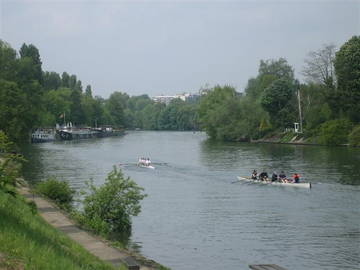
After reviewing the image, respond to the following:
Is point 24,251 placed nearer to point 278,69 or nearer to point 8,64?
point 8,64

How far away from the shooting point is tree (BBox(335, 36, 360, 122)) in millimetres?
95188

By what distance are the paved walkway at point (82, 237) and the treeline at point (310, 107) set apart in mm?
73118

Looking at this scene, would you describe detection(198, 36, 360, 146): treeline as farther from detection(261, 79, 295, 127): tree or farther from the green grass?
the green grass

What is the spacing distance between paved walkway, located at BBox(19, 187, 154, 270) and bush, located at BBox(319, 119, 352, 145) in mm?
75801

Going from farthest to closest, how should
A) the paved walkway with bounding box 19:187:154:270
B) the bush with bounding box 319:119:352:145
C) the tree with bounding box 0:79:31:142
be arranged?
the bush with bounding box 319:119:352:145
the tree with bounding box 0:79:31:142
the paved walkway with bounding box 19:187:154:270

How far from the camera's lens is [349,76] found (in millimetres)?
96250

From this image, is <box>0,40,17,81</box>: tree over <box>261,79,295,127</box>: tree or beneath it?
over

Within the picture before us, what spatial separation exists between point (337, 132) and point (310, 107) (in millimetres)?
17068

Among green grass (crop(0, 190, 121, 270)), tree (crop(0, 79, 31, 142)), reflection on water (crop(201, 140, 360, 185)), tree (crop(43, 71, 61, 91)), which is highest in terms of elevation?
tree (crop(43, 71, 61, 91))

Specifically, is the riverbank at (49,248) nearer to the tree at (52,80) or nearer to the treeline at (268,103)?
the treeline at (268,103)

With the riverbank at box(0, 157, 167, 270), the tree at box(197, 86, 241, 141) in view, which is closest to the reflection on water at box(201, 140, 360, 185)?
the riverbank at box(0, 157, 167, 270)

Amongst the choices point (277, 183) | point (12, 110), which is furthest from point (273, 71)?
point (277, 183)

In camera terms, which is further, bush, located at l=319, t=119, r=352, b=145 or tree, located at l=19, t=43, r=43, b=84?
tree, located at l=19, t=43, r=43, b=84

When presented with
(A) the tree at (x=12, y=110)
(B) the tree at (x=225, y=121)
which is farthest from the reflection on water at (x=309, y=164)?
(B) the tree at (x=225, y=121)
